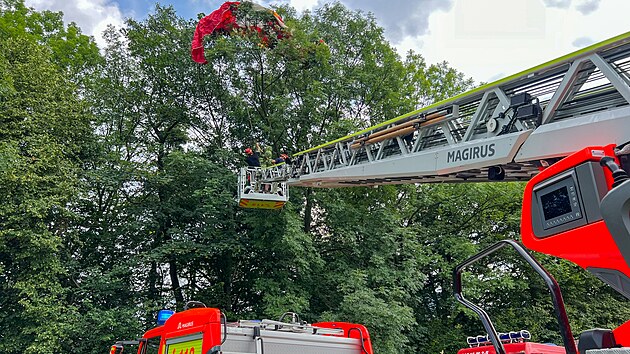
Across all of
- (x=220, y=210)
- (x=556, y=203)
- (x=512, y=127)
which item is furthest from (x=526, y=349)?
(x=220, y=210)

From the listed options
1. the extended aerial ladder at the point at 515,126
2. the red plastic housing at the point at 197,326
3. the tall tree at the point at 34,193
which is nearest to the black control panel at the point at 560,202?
the extended aerial ladder at the point at 515,126

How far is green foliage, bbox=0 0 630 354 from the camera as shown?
1433cm

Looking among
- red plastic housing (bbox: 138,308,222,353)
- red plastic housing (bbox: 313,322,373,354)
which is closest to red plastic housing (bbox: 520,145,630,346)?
red plastic housing (bbox: 138,308,222,353)

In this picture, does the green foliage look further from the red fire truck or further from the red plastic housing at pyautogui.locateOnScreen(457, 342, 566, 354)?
the red fire truck

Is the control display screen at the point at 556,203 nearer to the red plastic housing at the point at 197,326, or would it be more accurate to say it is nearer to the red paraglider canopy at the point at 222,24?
the red plastic housing at the point at 197,326

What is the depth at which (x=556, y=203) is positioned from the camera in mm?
2582

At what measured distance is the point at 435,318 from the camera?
19062 mm

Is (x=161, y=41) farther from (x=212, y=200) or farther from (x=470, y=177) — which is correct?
(x=470, y=177)

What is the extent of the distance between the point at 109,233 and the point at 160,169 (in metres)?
2.62

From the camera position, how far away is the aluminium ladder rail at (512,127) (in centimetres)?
435

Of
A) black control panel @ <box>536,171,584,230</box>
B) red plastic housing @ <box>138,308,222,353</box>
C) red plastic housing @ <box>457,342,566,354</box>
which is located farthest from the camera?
red plastic housing @ <box>457,342,566,354</box>

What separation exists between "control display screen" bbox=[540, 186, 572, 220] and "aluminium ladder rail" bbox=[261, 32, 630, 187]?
4.93 ft

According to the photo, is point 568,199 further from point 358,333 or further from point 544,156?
point 358,333

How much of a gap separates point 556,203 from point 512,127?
2.93m
